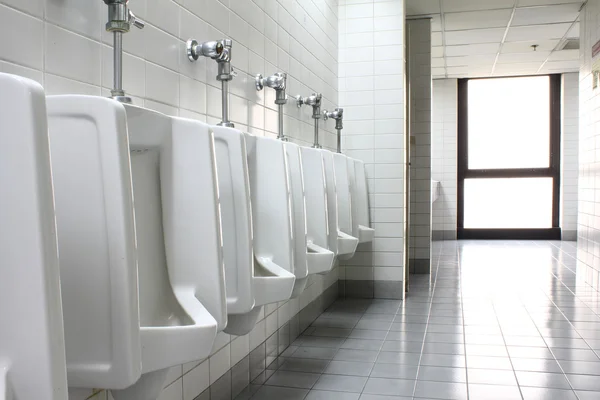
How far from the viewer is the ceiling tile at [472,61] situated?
→ 7.57m

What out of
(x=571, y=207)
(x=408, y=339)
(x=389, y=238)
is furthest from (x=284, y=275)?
(x=571, y=207)

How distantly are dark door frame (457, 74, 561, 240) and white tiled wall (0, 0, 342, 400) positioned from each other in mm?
5880

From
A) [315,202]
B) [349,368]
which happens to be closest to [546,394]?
[349,368]

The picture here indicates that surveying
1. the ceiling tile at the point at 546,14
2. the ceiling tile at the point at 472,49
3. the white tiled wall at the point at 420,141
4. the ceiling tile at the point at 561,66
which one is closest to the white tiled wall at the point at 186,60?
the white tiled wall at the point at 420,141

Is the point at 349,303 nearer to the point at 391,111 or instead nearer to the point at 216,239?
the point at 391,111

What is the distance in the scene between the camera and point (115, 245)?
0.98m

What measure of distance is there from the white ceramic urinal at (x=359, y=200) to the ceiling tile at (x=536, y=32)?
319cm

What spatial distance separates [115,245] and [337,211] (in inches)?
85.1

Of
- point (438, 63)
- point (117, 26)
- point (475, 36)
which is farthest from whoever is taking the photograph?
point (438, 63)

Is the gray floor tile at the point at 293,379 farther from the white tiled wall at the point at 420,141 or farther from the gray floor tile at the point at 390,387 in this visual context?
the white tiled wall at the point at 420,141

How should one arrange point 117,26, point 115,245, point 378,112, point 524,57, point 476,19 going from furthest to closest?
point 524,57 < point 476,19 < point 378,112 < point 117,26 < point 115,245

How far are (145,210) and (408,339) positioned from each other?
2213 millimetres

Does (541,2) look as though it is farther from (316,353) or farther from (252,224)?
(252,224)

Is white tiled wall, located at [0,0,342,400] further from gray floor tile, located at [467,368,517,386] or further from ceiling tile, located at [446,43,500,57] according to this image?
ceiling tile, located at [446,43,500,57]
